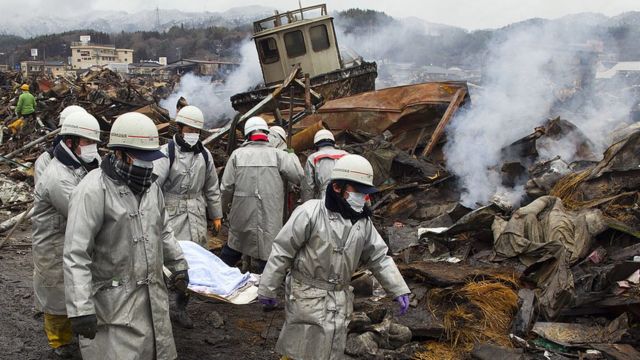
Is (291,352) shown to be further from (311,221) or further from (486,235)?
(486,235)

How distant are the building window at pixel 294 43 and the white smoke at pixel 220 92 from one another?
2.62 meters

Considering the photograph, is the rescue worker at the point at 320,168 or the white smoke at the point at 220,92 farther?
the white smoke at the point at 220,92

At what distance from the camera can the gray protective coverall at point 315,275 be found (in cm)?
329

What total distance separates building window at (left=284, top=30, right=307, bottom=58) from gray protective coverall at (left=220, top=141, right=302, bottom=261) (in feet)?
28.2

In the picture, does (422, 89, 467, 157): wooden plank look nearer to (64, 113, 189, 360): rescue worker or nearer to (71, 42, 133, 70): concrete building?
(64, 113, 189, 360): rescue worker

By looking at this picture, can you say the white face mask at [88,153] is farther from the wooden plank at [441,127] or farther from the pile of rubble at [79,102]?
the pile of rubble at [79,102]

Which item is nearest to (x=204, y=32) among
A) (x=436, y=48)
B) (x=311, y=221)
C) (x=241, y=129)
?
(x=436, y=48)

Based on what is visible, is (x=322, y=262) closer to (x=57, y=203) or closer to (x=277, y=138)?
(x=57, y=203)

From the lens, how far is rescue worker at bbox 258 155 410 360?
3295 millimetres

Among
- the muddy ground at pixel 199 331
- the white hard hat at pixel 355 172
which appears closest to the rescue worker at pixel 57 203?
the muddy ground at pixel 199 331

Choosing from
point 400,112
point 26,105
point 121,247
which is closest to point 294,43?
point 400,112

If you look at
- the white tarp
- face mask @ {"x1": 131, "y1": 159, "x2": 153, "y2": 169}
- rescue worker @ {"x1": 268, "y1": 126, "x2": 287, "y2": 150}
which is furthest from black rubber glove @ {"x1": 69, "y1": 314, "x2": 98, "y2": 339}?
rescue worker @ {"x1": 268, "y1": 126, "x2": 287, "y2": 150}

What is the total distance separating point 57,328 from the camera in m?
4.22

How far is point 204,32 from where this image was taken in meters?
101
